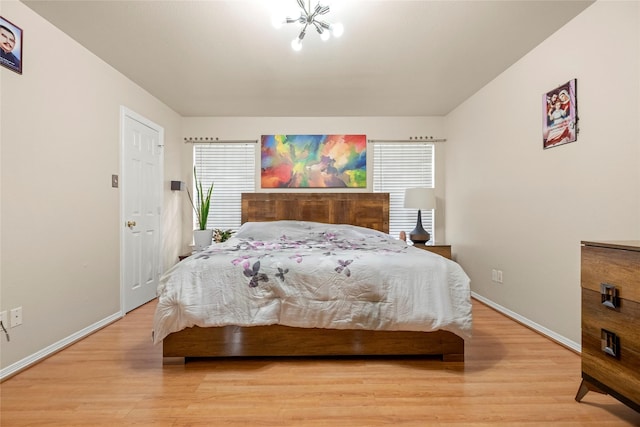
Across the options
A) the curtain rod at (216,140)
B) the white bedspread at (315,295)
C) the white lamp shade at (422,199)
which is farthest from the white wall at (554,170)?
the curtain rod at (216,140)

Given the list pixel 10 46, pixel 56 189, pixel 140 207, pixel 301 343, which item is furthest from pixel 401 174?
pixel 10 46

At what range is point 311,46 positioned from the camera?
8.45 feet

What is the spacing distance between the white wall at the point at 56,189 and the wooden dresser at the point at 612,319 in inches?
129

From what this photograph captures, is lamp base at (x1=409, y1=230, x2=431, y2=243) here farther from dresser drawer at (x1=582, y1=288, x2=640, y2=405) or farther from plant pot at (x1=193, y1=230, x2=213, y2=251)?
plant pot at (x1=193, y1=230, x2=213, y2=251)

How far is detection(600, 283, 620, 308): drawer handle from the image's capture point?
1425 millimetres

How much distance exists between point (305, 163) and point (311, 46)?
193 cm

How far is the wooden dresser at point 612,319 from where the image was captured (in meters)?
1.35

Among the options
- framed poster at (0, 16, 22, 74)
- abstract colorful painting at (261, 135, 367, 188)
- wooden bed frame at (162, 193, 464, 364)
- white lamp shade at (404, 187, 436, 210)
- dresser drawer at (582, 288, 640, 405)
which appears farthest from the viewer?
abstract colorful painting at (261, 135, 367, 188)

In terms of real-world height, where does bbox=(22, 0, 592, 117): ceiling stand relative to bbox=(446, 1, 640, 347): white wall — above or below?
above

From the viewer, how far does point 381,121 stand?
448cm

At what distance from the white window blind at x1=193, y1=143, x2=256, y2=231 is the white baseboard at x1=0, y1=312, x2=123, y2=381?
1.82 meters

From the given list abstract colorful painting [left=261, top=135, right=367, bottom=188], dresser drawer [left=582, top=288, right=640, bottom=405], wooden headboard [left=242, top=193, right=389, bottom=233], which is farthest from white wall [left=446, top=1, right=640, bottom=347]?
abstract colorful painting [left=261, top=135, right=367, bottom=188]

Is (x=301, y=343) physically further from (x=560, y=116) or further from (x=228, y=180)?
(x=228, y=180)

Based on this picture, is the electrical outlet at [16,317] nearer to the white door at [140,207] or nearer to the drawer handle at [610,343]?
the white door at [140,207]
